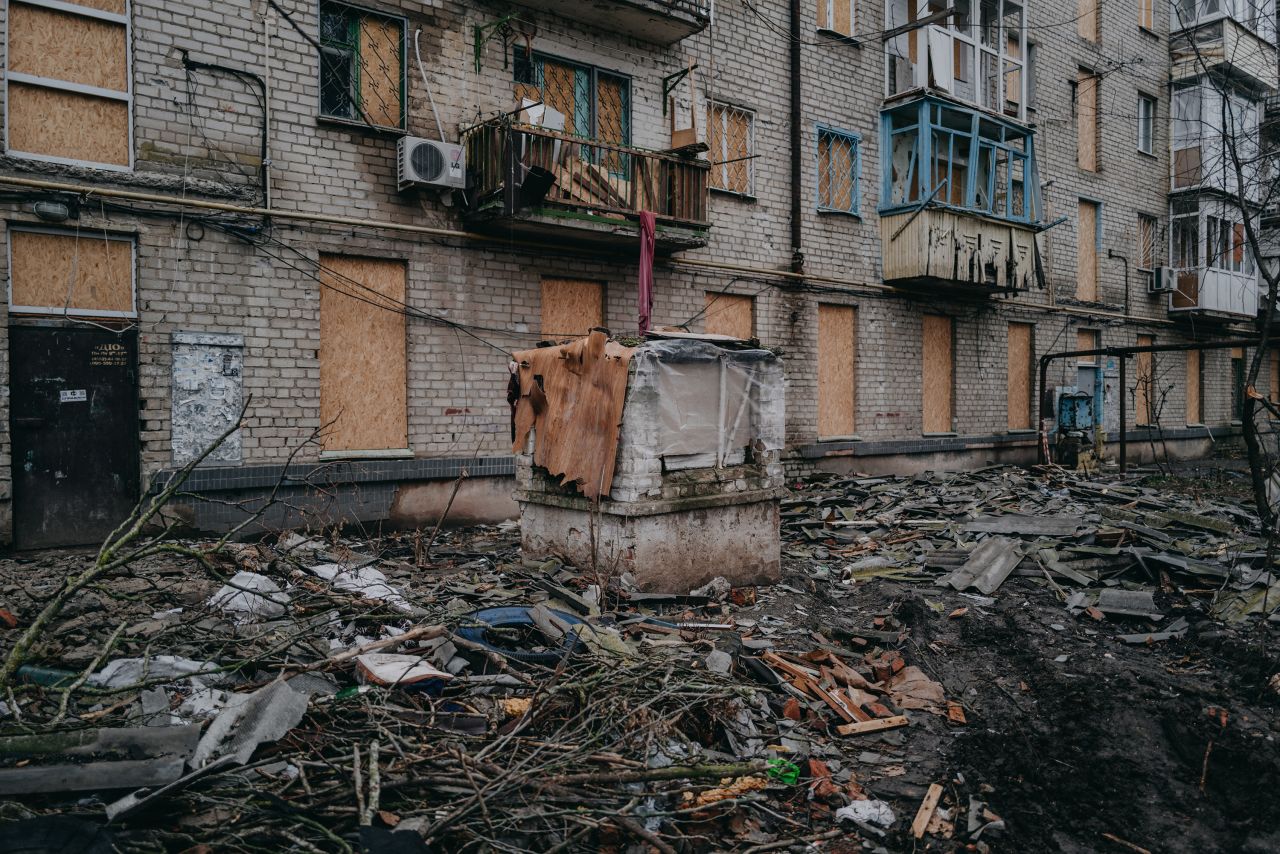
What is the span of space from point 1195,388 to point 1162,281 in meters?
4.00

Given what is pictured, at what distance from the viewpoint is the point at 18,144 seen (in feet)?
26.8

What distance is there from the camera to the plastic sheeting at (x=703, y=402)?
260 inches

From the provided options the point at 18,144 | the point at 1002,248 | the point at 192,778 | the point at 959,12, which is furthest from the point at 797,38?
the point at 192,778

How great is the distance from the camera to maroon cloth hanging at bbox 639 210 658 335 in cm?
1130

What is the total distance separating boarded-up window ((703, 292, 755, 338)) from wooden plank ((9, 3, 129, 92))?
26.7ft

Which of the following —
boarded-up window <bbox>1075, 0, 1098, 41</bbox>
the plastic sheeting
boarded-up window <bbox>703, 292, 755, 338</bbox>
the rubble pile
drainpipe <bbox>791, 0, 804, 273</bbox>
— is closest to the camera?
the rubble pile

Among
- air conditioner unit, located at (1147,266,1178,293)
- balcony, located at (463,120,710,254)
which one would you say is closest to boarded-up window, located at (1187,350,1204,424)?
air conditioner unit, located at (1147,266,1178,293)

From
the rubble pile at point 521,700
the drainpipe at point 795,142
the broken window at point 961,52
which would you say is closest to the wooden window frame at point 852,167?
the drainpipe at point 795,142

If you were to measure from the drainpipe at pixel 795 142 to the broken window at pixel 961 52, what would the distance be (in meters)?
2.31

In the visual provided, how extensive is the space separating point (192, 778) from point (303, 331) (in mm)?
7284

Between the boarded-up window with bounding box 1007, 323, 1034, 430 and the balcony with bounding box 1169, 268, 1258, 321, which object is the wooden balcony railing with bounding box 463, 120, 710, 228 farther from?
the balcony with bounding box 1169, 268, 1258, 321

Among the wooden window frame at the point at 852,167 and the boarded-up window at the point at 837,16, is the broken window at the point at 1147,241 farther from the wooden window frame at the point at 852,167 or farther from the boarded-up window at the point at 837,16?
the boarded-up window at the point at 837,16

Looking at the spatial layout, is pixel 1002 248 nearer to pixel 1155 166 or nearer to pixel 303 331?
pixel 1155 166

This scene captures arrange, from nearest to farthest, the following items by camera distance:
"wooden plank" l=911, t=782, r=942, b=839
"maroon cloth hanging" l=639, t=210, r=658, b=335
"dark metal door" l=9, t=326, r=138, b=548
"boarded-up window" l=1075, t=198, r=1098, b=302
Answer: "wooden plank" l=911, t=782, r=942, b=839, "dark metal door" l=9, t=326, r=138, b=548, "maroon cloth hanging" l=639, t=210, r=658, b=335, "boarded-up window" l=1075, t=198, r=1098, b=302
